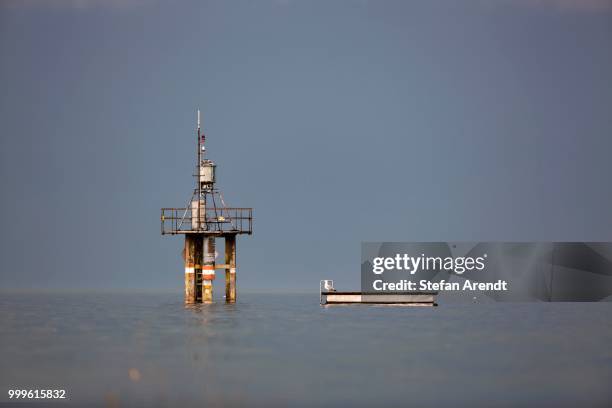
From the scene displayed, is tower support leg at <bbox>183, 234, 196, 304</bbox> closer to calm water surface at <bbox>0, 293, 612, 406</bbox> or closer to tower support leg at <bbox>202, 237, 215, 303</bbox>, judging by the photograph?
tower support leg at <bbox>202, 237, 215, 303</bbox>

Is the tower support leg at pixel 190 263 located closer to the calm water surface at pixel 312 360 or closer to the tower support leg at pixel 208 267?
the tower support leg at pixel 208 267

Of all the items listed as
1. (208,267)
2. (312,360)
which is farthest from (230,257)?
(312,360)

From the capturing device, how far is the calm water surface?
2780 cm

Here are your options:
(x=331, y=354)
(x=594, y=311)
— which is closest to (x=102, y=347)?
(x=331, y=354)

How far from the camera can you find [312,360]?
35.7 m

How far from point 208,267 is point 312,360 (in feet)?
97.1

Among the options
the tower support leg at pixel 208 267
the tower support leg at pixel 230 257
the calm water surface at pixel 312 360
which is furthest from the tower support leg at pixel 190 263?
the calm water surface at pixel 312 360

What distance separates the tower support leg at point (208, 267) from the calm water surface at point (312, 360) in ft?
21.9

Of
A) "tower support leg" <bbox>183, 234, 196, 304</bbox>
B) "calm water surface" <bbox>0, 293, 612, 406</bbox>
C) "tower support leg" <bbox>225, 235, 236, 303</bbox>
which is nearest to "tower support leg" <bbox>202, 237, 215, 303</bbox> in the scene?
"tower support leg" <bbox>183, 234, 196, 304</bbox>

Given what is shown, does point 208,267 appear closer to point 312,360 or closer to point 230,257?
point 230,257

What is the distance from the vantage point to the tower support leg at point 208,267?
64.1m

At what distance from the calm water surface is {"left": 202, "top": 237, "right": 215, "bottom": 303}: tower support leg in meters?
6.66

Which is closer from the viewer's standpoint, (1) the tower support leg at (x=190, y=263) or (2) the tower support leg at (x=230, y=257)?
(1) the tower support leg at (x=190, y=263)

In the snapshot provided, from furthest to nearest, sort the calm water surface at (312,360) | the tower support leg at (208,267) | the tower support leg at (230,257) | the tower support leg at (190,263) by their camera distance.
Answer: the tower support leg at (230,257), the tower support leg at (190,263), the tower support leg at (208,267), the calm water surface at (312,360)
